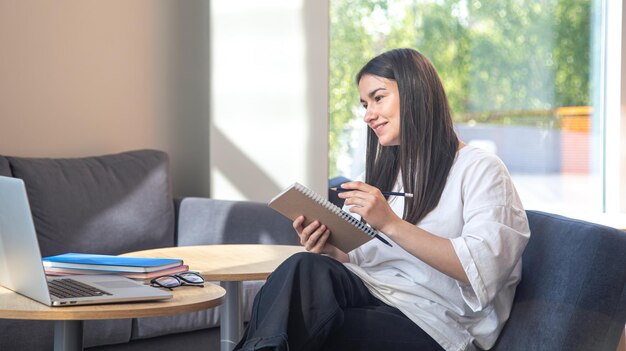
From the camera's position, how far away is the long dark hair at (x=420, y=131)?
211cm

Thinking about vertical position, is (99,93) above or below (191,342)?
above

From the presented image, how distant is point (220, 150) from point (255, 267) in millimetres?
1713

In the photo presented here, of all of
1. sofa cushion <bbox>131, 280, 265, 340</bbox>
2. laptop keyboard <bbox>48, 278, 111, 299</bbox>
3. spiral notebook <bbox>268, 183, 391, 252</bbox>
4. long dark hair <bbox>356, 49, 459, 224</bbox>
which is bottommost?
sofa cushion <bbox>131, 280, 265, 340</bbox>

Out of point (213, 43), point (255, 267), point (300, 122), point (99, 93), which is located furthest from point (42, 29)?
point (255, 267)

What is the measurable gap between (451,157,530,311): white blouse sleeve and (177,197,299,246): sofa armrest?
1.44m

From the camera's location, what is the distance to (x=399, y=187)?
7.48 ft

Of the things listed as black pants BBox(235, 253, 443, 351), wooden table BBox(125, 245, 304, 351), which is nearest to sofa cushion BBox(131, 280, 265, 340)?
wooden table BBox(125, 245, 304, 351)

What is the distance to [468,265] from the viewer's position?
1.91 meters

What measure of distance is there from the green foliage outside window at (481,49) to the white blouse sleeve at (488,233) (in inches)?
97.0

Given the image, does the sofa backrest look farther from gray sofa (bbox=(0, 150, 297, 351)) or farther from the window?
the window

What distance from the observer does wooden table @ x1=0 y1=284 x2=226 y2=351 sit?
156 cm

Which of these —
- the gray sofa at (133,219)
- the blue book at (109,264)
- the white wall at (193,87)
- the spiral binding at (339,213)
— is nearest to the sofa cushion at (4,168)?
the gray sofa at (133,219)

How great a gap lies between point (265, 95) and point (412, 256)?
1.98 metres

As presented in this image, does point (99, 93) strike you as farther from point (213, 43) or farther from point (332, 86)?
point (332, 86)
